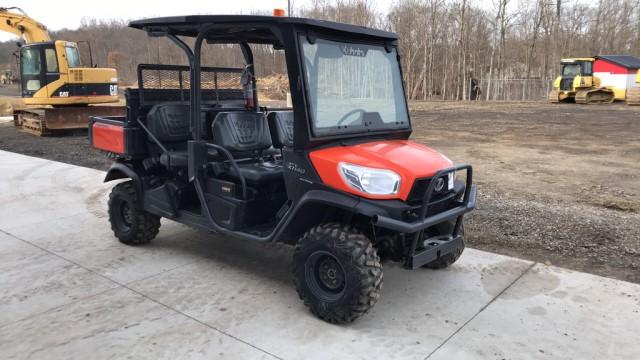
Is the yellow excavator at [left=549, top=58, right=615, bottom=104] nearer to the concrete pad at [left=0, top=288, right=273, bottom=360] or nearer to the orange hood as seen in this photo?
the orange hood

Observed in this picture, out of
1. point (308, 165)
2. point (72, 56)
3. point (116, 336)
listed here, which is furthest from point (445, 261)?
point (72, 56)

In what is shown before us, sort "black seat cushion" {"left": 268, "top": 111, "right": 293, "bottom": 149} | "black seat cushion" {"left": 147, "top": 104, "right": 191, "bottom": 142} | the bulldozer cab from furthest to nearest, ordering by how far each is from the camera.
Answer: the bulldozer cab < "black seat cushion" {"left": 147, "top": 104, "right": 191, "bottom": 142} < "black seat cushion" {"left": 268, "top": 111, "right": 293, "bottom": 149}

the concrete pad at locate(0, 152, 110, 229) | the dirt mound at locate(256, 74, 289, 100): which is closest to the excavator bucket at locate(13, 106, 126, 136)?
the concrete pad at locate(0, 152, 110, 229)

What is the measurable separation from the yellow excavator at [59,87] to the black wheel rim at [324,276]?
13924 mm

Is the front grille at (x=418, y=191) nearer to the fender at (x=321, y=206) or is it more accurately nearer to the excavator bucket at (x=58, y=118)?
the fender at (x=321, y=206)

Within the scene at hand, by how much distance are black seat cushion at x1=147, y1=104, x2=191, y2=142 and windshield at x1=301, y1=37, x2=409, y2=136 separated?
1.79 metres

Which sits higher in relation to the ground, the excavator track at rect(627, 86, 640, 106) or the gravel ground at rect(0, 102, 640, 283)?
the excavator track at rect(627, 86, 640, 106)

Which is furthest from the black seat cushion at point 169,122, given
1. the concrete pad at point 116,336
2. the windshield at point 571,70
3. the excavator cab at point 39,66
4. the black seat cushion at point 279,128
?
the windshield at point 571,70

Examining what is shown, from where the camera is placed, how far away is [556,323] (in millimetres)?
3564

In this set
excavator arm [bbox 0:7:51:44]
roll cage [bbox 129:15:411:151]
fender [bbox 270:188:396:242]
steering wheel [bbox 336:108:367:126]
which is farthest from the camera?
excavator arm [bbox 0:7:51:44]

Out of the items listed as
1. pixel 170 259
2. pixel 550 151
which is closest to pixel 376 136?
pixel 170 259

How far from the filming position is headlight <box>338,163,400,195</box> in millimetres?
3340

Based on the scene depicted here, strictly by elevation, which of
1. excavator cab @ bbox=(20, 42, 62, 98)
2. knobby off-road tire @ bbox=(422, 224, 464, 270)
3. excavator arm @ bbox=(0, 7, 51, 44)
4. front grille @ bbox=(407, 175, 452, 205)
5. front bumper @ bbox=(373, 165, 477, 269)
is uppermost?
excavator arm @ bbox=(0, 7, 51, 44)

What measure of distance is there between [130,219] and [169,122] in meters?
1.07
